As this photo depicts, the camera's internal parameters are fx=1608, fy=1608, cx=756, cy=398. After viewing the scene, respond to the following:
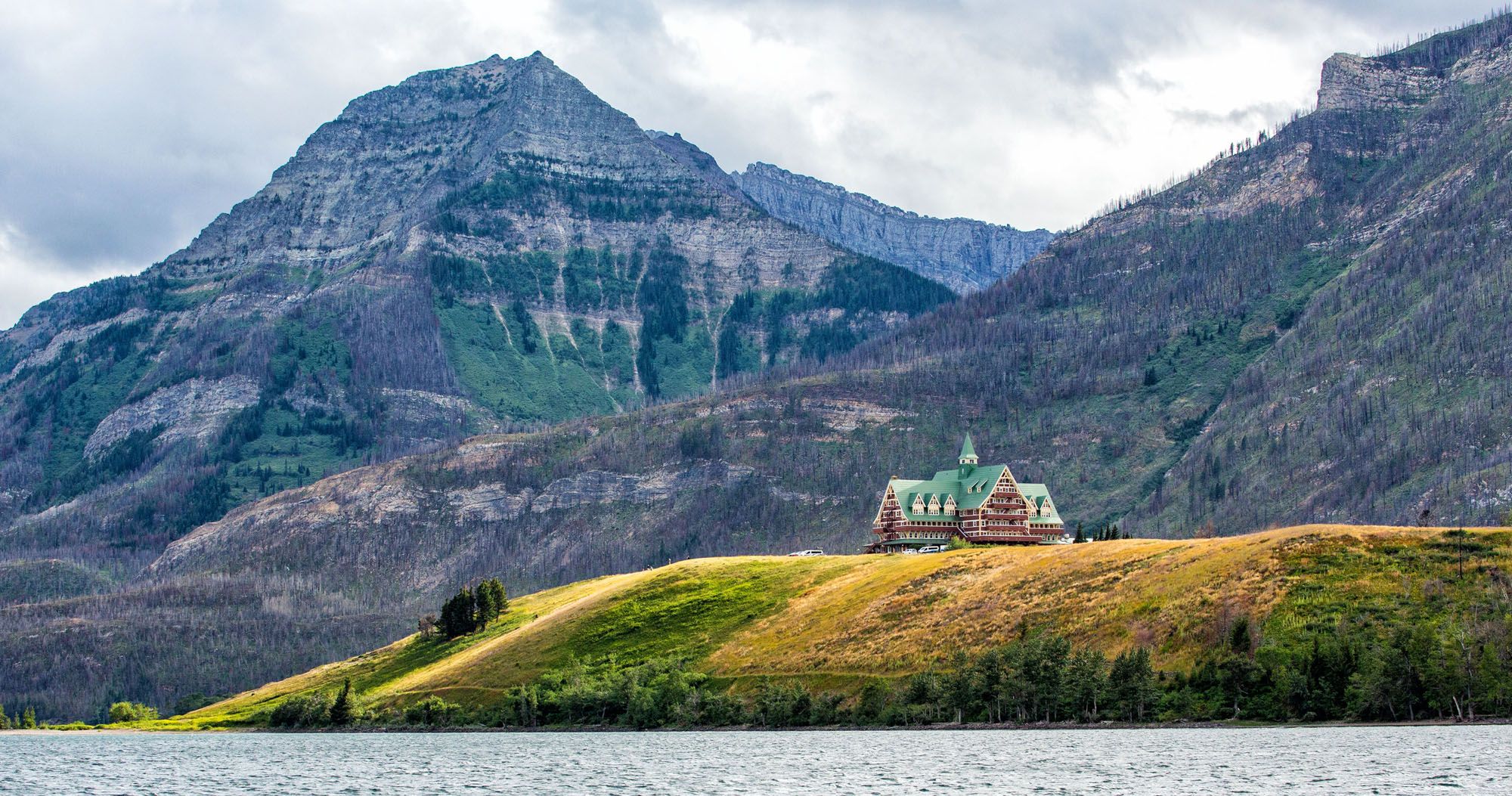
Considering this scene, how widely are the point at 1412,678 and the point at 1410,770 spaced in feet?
124

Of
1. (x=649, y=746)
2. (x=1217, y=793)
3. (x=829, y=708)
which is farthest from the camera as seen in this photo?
(x=829, y=708)

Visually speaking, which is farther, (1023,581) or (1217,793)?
(1023,581)

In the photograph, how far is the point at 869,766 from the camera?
13362cm

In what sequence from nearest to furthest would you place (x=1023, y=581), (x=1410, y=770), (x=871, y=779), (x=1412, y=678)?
1. (x=1410, y=770)
2. (x=871, y=779)
3. (x=1412, y=678)
4. (x=1023, y=581)

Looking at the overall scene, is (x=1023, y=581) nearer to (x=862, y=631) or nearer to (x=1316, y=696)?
(x=862, y=631)

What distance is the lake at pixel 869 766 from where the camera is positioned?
112 metres

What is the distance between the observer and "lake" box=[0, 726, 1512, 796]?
369 feet

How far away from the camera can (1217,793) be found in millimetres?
103250

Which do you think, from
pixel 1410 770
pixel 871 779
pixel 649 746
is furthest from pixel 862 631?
pixel 1410 770

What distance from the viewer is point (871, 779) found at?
122125 millimetres

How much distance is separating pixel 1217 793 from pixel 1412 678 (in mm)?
53632

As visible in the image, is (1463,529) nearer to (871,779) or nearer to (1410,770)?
(1410,770)

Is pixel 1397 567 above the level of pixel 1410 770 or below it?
above

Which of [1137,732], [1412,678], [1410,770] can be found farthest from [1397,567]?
[1410,770]
